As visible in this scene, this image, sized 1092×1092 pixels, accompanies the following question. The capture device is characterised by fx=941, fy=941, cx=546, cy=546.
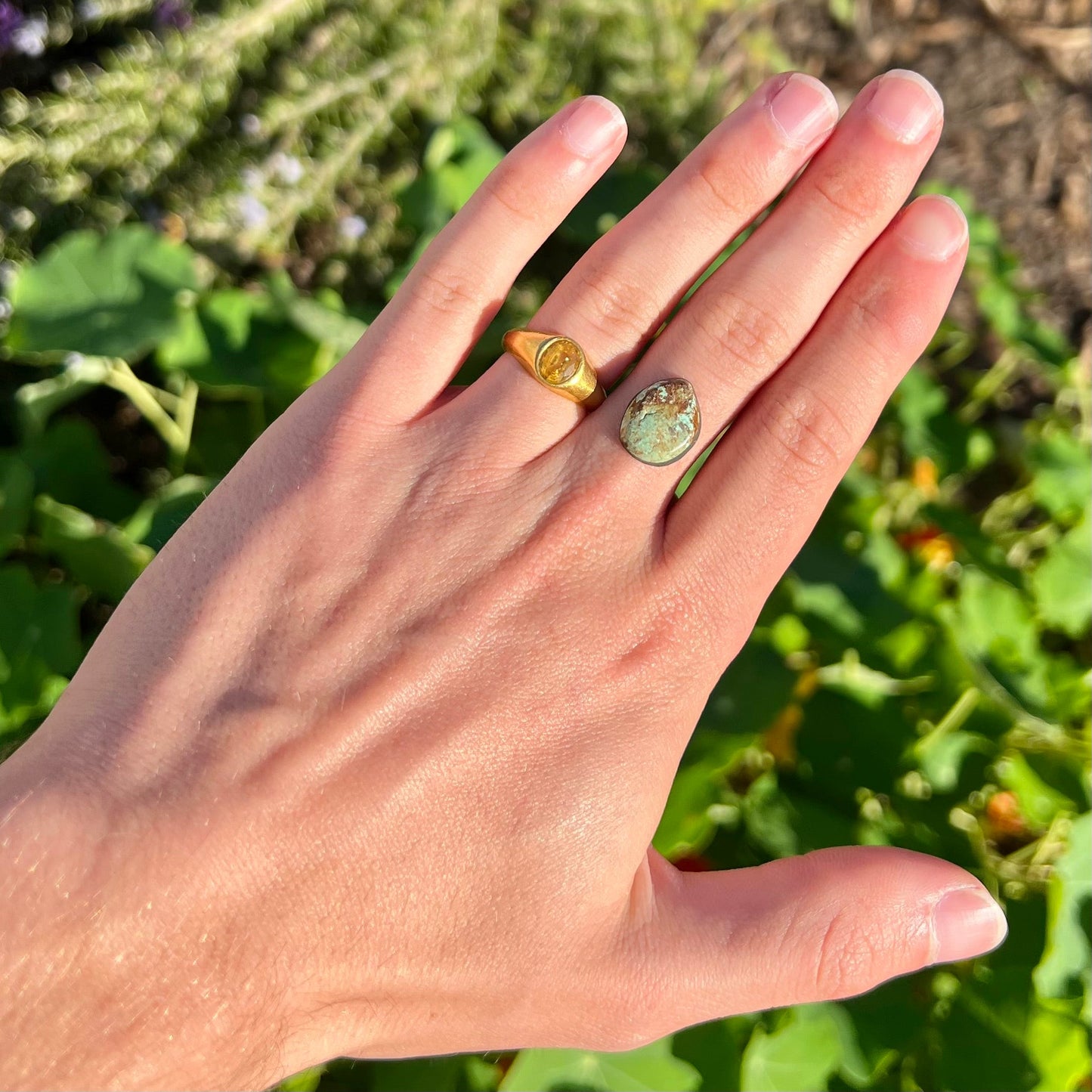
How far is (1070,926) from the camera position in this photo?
2.04m

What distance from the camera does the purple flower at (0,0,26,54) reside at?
208cm

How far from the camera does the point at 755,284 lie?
1.60 m

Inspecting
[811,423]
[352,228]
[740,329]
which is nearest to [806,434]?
[811,423]

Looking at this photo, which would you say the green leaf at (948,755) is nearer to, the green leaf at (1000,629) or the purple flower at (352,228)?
the green leaf at (1000,629)

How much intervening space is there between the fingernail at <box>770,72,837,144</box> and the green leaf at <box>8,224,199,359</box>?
129 centimetres

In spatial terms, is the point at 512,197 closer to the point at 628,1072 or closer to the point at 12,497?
the point at 12,497

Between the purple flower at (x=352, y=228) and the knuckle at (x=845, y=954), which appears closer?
the knuckle at (x=845, y=954)

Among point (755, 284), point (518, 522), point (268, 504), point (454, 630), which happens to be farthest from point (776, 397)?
point (268, 504)

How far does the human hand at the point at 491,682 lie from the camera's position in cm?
134

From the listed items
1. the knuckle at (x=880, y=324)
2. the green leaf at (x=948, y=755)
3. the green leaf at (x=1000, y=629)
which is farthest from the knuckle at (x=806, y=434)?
the green leaf at (x=948, y=755)

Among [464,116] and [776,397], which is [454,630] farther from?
[464,116]

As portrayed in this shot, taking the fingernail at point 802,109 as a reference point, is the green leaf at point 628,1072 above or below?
below

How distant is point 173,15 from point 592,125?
Answer: 1.25m

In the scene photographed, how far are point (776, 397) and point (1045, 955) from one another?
1.36m
